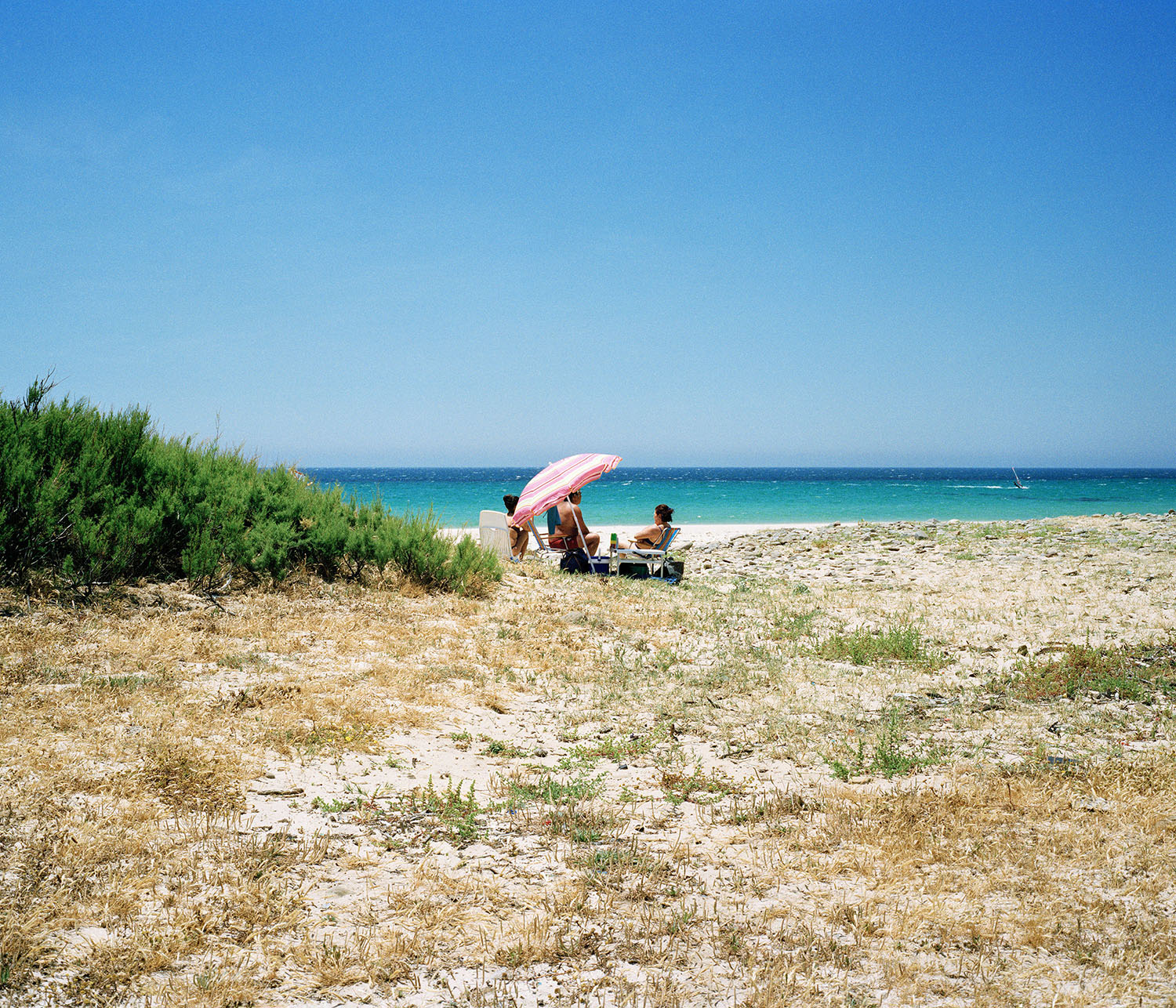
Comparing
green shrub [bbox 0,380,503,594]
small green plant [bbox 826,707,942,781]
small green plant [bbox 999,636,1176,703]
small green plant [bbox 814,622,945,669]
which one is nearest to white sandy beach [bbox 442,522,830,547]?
green shrub [bbox 0,380,503,594]

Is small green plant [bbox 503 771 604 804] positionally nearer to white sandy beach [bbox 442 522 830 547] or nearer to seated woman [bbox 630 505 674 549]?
seated woman [bbox 630 505 674 549]

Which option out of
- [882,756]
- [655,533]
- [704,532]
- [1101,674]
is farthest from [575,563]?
[704,532]

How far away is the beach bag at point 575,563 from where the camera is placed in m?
13.1

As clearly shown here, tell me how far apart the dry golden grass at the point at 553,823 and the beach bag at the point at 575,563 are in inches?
205

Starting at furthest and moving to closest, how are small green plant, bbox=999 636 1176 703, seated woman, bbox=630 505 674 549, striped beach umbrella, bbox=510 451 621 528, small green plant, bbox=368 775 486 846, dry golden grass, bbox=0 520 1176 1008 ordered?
1. seated woman, bbox=630 505 674 549
2. striped beach umbrella, bbox=510 451 621 528
3. small green plant, bbox=999 636 1176 703
4. small green plant, bbox=368 775 486 846
5. dry golden grass, bbox=0 520 1176 1008

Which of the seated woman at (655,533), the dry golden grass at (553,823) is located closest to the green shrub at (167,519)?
the dry golden grass at (553,823)

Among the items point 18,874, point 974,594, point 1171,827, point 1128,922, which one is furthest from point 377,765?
point 974,594

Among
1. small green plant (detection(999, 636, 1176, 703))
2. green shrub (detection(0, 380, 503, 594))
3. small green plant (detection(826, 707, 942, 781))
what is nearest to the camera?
small green plant (detection(826, 707, 942, 781))

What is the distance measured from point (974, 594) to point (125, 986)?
444 inches

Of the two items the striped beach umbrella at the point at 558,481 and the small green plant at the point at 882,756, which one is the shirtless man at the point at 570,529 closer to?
the striped beach umbrella at the point at 558,481

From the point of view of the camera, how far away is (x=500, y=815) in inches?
164

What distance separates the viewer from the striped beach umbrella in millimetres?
12594

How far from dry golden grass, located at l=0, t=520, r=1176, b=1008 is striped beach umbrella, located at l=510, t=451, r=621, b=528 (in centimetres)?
491

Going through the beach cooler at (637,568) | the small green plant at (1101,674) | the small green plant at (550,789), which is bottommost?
the small green plant at (550,789)
